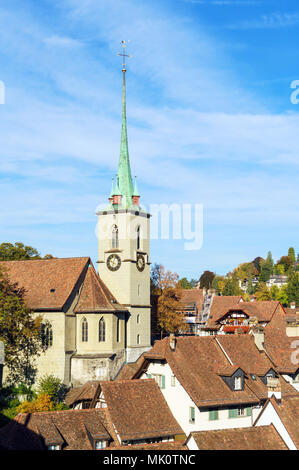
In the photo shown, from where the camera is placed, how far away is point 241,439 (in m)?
34.0

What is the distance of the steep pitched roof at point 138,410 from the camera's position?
4103 centimetres

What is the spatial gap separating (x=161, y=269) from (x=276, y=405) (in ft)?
180

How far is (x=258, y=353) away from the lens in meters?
51.8

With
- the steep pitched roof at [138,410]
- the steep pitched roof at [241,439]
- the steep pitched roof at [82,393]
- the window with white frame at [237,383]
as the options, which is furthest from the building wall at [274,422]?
the steep pitched roof at [82,393]

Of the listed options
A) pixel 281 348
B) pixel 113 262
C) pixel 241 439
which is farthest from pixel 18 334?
pixel 241 439

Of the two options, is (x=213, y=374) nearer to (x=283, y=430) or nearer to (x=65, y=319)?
(x=283, y=430)

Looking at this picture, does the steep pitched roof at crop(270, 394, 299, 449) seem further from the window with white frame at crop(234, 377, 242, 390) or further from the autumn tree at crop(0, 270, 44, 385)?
the autumn tree at crop(0, 270, 44, 385)

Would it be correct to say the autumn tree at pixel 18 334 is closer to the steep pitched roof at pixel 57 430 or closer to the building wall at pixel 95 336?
the building wall at pixel 95 336

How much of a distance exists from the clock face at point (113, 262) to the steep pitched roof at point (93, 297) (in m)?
4.01

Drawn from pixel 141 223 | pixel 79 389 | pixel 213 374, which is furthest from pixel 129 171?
pixel 213 374

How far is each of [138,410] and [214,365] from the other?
7.58m

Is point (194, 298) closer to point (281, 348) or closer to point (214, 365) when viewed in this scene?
point (281, 348)

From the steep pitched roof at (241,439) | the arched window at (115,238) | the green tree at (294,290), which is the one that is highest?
the arched window at (115,238)

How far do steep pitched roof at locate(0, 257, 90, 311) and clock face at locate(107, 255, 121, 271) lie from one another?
5.23 metres
